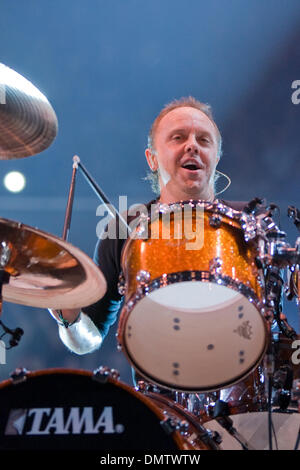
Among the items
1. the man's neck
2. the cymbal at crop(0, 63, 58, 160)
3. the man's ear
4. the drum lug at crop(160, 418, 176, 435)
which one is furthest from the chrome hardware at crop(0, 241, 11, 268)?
the man's ear

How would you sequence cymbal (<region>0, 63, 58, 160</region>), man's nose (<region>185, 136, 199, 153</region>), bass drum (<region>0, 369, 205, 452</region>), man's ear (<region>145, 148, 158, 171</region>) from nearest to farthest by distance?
bass drum (<region>0, 369, 205, 452</region>)
cymbal (<region>0, 63, 58, 160</region>)
man's nose (<region>185, 136, 199, 153</region>)
man's ear (<region>145, 148, 158, 171</region>)

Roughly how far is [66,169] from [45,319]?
1198 millimetres

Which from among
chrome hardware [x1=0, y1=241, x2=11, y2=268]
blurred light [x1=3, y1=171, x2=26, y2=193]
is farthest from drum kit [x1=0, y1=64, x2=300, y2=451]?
blurred light [x1=3, y1=171, x2=26, y2=193]

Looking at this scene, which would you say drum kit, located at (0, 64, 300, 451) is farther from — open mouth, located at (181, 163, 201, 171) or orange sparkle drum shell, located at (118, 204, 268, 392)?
open mouth, located at (181, 163, 201, 171)

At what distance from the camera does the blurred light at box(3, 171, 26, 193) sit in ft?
11.5

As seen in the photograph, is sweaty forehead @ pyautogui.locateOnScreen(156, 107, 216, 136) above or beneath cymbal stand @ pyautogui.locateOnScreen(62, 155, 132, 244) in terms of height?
above

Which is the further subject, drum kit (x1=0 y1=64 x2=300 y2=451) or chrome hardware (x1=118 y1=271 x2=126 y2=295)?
chrome hardware (x1=118 y1=271 x2=126 y2=295)

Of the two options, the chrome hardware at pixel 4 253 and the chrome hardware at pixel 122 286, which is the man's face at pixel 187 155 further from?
the chrome hardware at pixel 4 253

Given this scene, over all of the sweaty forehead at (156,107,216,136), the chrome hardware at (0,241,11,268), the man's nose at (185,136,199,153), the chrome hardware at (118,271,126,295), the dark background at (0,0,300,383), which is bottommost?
the chrome hardware at (118,271,126,295)

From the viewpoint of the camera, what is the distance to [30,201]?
3623 mm

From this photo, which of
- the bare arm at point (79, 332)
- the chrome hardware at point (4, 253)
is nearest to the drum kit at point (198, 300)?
the chrome hardware at point (4, 253)

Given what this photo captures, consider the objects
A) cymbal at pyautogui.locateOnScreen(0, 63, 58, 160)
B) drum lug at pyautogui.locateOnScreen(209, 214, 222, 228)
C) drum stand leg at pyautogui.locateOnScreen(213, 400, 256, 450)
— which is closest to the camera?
drum stand leg at pyautogui.locateOnScreen(213, 400, 256, 450)
